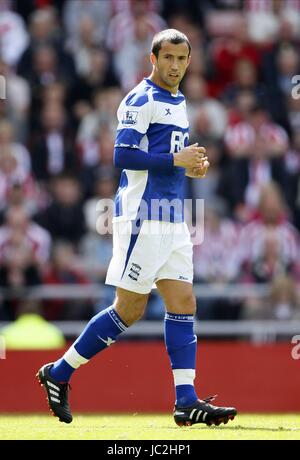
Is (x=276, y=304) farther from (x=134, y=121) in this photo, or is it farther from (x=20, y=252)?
(x=134, y=121)

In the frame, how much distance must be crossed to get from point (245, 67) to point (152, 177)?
719cm

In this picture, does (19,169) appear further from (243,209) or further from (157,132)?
(157,132)

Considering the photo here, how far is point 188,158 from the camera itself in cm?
718

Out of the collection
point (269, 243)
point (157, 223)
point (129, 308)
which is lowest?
point (269, 243)

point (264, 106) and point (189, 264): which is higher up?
point (264, 106)

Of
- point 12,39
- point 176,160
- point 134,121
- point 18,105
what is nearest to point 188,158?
point 176,160

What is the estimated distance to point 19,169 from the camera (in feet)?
42.7

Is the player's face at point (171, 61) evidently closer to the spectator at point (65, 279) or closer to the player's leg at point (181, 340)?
the player's leg at point (181, 340)

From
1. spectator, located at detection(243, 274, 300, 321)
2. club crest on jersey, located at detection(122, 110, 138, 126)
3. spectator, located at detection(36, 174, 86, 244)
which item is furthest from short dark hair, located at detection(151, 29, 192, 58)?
spectator, located at detection(36, 174, 86, 244)

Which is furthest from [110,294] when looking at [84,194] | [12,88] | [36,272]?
[12,88]

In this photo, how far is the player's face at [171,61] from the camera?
7285mm

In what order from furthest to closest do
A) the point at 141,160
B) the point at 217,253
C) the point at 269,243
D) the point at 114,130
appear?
the point at 114,130 < the point at 217,253 < the point at 269,243 < the point at 141,160

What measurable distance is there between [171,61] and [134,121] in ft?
1.45

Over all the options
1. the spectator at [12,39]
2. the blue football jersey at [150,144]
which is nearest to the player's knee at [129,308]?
the blue football jersey at [150,144]
